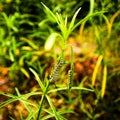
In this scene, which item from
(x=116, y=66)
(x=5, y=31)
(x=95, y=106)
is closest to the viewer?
(x=95, y=106)

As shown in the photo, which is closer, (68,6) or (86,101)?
(86,101)

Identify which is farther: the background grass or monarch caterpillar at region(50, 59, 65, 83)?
the background grass

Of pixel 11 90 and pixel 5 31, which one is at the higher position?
pixel 5 31

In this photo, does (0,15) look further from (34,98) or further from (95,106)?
(95,106)

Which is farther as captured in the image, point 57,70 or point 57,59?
point 57,59

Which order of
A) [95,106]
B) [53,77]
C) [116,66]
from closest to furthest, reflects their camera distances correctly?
[53,77] → [95,106] → [116,66]

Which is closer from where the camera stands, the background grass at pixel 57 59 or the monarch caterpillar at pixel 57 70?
the monarch caterpillar at pixel 57 70

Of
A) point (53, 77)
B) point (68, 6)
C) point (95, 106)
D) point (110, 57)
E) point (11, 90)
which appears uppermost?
point (68, 6)

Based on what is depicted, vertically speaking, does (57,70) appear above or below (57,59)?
above

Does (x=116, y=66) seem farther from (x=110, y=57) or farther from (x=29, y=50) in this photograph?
(x=29, y=50)

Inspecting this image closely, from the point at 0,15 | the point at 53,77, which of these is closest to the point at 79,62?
the point at 0,15
